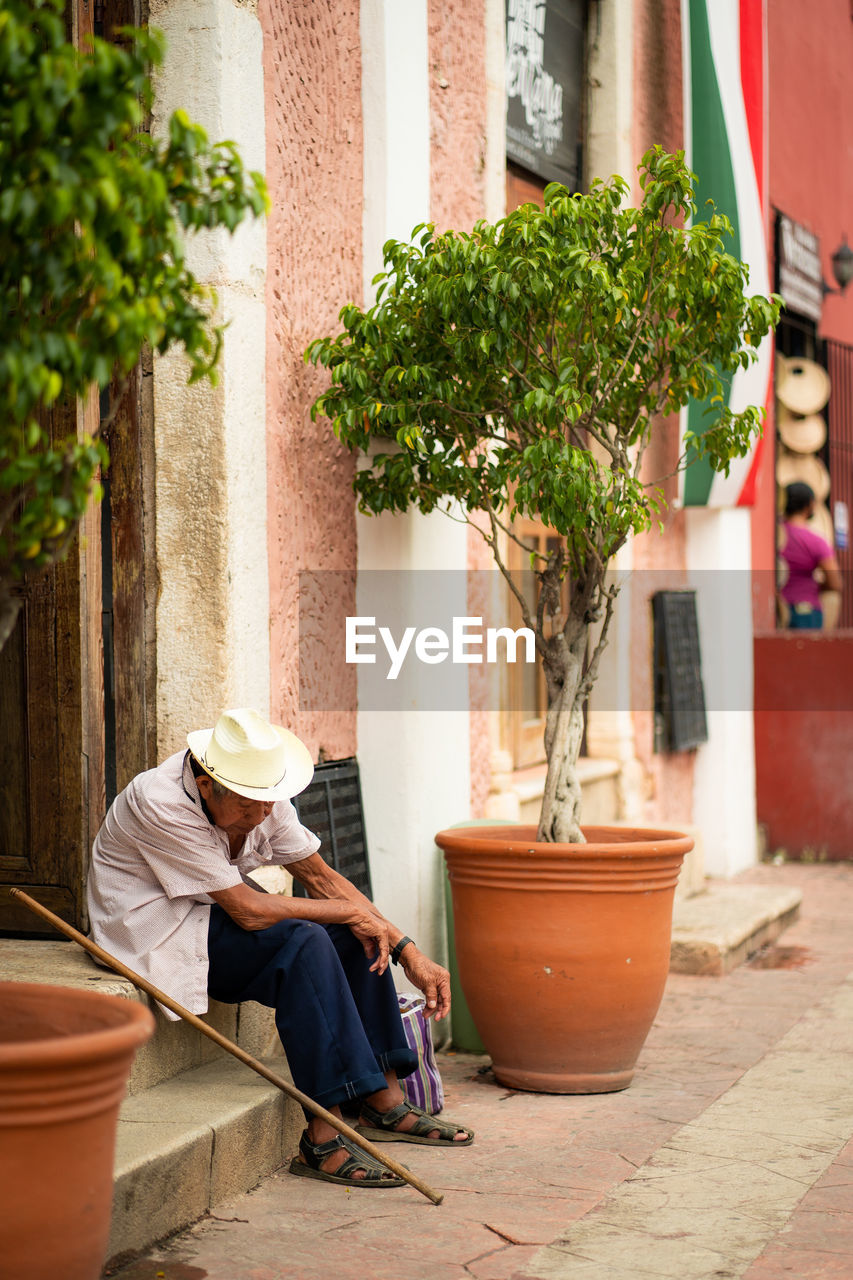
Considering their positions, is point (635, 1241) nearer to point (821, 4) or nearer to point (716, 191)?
point (716, 191)

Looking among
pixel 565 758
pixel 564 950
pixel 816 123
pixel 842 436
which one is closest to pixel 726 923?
pixel 565 758

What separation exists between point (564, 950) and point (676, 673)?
152 inches

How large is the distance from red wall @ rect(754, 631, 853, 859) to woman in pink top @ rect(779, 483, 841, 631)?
85 cm

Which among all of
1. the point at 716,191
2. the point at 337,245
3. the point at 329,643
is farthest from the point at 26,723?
the point at 716,191

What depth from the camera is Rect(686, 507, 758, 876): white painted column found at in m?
9.16

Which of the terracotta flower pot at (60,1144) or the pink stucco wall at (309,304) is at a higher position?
the pink stucco wall at (309,304)

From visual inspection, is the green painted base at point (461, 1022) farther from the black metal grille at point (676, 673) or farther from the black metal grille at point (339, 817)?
the black metal grille at point (676, 673)

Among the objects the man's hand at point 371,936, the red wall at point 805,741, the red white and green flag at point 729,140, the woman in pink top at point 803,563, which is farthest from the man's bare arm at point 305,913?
the woman in pink top at point 803,563

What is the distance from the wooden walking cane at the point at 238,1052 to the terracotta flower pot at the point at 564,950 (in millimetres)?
1013

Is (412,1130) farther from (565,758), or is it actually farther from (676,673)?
(676,673)

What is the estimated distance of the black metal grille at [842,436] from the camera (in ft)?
39.5

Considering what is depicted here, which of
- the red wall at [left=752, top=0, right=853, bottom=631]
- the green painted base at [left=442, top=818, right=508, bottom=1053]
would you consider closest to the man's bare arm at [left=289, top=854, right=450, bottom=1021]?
the green painted base at [left=442, top=818, right=508, bottom=1053]

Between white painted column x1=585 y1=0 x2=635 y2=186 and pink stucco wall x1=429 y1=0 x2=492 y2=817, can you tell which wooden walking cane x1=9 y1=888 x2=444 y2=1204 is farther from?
white painted column x1=585 y1=0 x2=635 y2=186

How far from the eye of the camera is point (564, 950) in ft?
16.3
